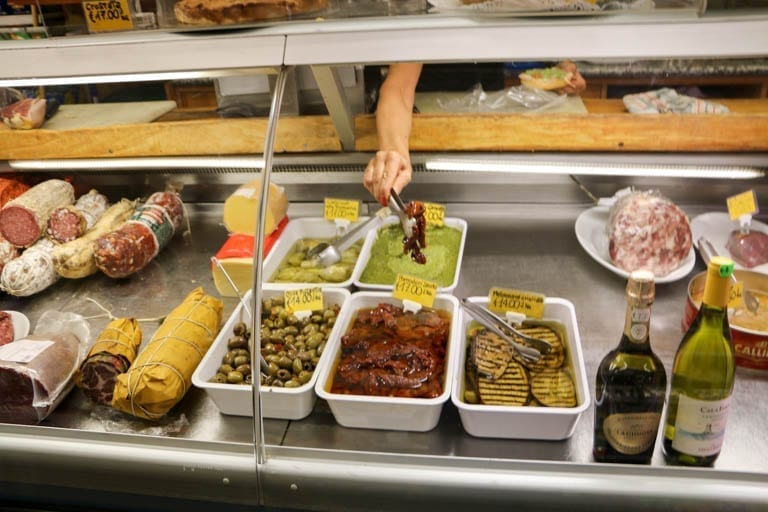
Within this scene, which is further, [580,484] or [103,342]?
[103,342]

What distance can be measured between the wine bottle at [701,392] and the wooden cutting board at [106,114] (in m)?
1.99

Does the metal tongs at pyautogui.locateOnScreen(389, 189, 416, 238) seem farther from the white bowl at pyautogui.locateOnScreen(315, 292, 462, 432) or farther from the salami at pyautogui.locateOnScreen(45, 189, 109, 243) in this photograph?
the salami at pyautogui.locateOnScreen(45, 189, 109, 243)

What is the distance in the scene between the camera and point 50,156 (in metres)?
2.43

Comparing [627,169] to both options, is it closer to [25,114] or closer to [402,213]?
[402,213]

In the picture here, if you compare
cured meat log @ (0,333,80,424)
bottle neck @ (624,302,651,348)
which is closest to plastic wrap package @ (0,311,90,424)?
cured meat log @ (0,333,80,424)

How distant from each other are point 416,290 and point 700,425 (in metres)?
0.85

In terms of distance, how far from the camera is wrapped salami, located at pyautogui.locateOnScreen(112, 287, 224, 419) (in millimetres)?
1682

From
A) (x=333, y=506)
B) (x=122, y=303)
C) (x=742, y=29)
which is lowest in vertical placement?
(x=333, y=506)

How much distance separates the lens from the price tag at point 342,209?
2316 millimetres

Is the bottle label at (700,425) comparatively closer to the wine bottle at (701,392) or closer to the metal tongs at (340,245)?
the wine bottle at (701,392)

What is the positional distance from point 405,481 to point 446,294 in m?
0.68

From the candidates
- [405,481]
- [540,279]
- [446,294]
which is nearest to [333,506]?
[405,481]

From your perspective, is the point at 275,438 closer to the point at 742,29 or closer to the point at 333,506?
the point at 333,506

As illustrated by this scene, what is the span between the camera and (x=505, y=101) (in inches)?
97.5
